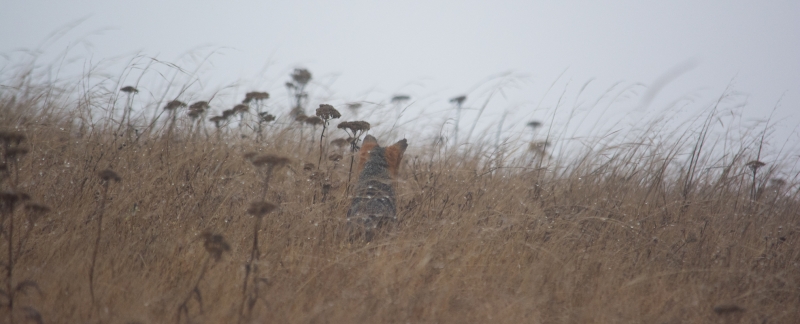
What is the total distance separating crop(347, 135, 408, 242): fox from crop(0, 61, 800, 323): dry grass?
4.2 inches

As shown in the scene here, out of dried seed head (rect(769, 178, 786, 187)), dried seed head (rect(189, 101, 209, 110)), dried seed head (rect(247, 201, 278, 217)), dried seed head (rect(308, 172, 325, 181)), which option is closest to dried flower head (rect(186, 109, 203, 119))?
dried seed head (rect(189, 101, 209, 110))

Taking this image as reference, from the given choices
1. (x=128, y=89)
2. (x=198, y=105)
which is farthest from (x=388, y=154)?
(x=128, y=89)

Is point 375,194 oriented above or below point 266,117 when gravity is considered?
below

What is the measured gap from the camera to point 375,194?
342cm

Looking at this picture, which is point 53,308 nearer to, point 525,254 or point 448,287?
point 448,287

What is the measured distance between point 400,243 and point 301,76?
11.6 feet

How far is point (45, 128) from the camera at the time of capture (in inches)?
170

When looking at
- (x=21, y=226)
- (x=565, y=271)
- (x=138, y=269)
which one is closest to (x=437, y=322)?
(x=565, y=271)

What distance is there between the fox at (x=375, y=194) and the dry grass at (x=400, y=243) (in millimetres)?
106

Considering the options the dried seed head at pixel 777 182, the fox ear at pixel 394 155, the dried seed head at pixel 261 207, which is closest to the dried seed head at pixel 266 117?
the fox ear at pixel 394 155

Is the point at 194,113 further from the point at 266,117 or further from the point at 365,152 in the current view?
the point at 365,152

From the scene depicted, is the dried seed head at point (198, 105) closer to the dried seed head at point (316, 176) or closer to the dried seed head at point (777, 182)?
the dried seed head at point (316, 176)

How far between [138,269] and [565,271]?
209 cm

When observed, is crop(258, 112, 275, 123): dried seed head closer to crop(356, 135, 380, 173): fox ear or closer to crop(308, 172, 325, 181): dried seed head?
crop(308, 172, 325, 181): dried seed head
